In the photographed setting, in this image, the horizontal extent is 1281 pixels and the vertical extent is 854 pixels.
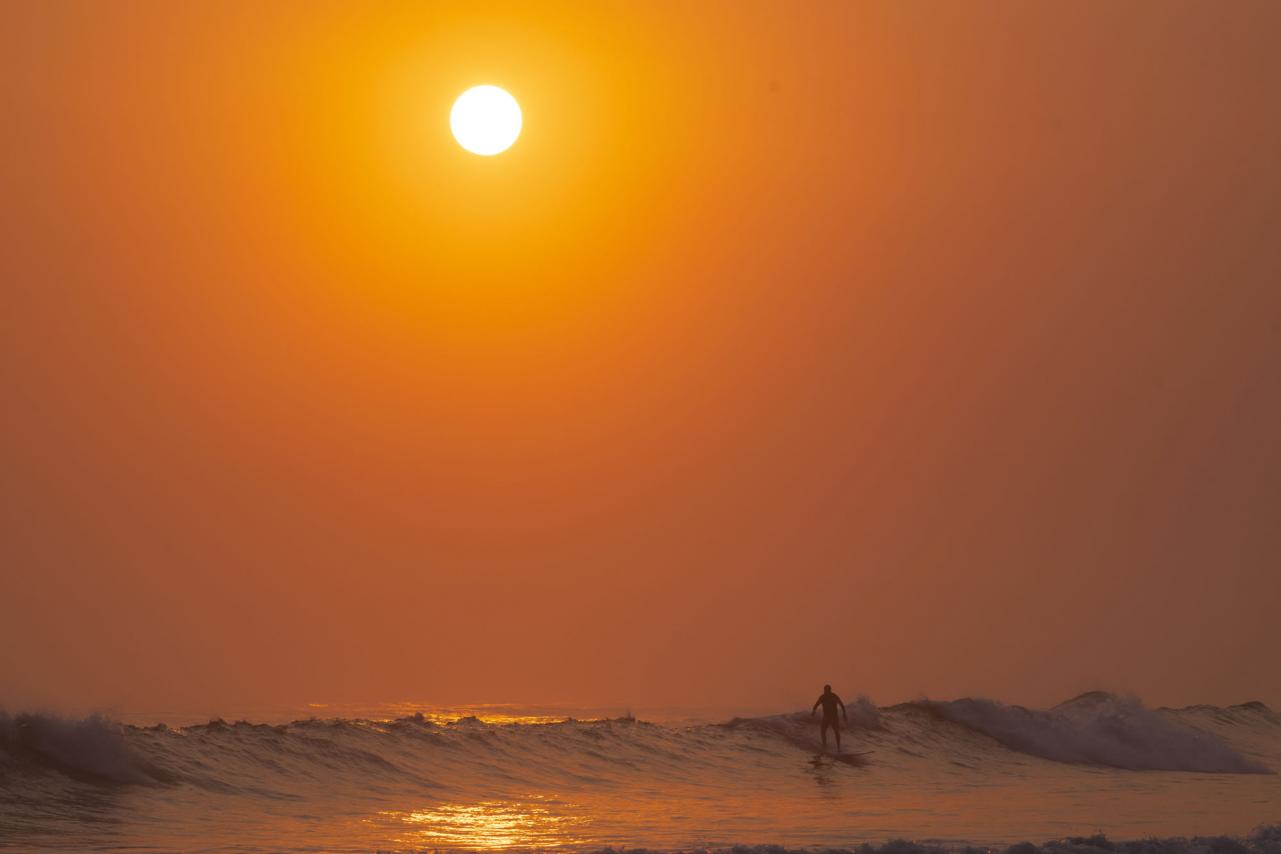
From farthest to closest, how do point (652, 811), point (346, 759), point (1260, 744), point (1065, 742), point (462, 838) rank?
1. point (1260, 744)
2. point (1065, 742)
3. point (346, 759)
4. point (652, 811)
5. point (462, 838)

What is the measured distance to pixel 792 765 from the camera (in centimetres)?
3981

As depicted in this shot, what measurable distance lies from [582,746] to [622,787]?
5.78 metres

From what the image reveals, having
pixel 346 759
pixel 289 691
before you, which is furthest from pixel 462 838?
pixel 289 691

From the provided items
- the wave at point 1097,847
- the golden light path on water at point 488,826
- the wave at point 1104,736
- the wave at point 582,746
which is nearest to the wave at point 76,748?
the wave at point 582,746

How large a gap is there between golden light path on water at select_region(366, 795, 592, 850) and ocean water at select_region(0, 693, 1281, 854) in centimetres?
8

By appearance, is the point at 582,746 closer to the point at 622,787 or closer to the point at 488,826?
the point at 622,787

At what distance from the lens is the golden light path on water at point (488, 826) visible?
25109mm

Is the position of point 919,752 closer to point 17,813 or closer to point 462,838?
point 462,838

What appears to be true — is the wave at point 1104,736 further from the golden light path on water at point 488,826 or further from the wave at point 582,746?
the golden light path on water at point 488,826

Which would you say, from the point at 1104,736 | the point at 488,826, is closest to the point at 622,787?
the point at 488,826

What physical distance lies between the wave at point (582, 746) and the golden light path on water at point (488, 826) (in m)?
3.85

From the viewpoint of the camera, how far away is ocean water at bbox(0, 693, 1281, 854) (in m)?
25.7

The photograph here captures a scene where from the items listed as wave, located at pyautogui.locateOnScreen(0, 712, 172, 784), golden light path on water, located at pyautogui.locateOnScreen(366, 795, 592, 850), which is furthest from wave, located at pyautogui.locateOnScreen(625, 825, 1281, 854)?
wave, located at pyautogui.locateOnScreen(0, 712, 172, 784)

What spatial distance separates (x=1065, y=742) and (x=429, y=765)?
22.7 m
